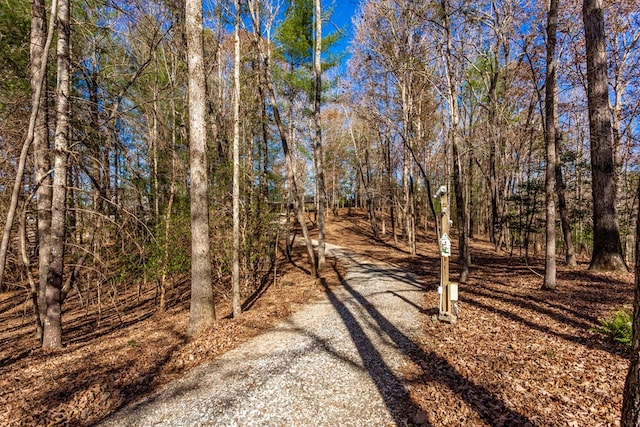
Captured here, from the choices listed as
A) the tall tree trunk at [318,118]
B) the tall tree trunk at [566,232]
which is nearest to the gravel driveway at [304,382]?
the tall tree trunk at [318,118]

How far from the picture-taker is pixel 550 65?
630cm

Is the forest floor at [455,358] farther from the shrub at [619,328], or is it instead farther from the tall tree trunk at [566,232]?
the tall tree trunk at [566,232]

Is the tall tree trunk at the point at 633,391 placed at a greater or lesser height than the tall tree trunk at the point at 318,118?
lesser

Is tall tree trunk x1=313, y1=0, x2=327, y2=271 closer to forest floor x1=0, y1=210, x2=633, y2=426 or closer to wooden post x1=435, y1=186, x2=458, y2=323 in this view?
forest floor x1=0, y1=210, x2=633, y2=426

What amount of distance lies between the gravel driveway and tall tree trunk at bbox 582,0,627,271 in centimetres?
Result: 574

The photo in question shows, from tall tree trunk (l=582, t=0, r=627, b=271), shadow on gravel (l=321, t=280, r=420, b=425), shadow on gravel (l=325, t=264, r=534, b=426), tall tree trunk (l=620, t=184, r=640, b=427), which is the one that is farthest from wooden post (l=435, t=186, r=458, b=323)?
tall tree trunk (l=582, t=0, r=627, b=271)

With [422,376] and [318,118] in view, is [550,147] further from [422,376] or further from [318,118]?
[318,118]

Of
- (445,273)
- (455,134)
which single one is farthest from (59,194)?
(455,134)

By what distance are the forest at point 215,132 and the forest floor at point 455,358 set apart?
0.65 meters

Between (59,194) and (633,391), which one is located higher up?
(59,194)

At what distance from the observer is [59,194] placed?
200 inches

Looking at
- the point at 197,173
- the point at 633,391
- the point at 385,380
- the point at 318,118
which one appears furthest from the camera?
the point at 318,118

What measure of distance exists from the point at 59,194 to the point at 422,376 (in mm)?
6752

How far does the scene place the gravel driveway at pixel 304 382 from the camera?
122 inches
